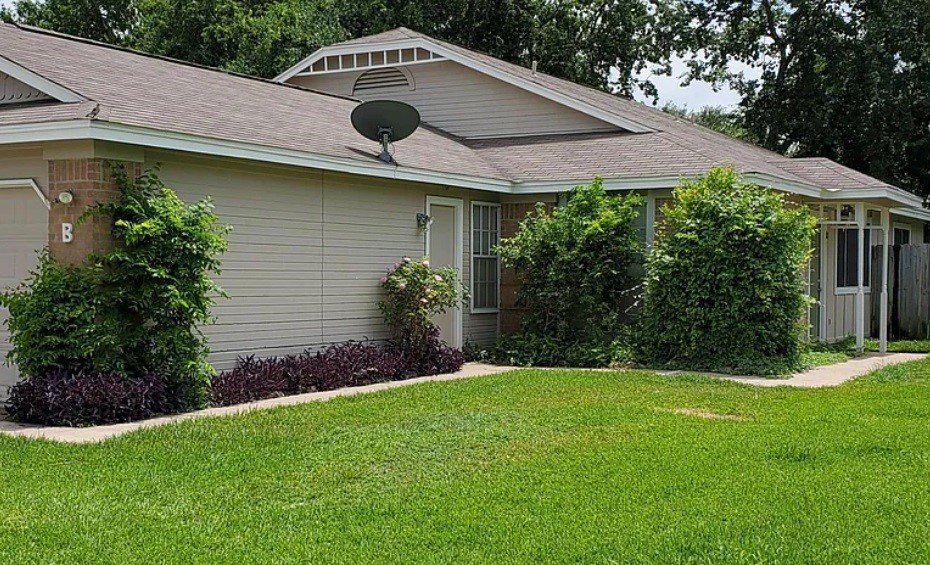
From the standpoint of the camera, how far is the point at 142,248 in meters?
9.69

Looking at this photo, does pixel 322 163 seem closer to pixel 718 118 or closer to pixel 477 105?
pixel 477 105

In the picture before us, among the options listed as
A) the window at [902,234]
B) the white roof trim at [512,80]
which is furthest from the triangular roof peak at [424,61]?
the window at [902,234]

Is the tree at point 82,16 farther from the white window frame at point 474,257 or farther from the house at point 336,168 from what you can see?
the white window frame at point 474,257

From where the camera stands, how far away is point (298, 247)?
1214cm

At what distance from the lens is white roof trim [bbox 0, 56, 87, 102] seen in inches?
392

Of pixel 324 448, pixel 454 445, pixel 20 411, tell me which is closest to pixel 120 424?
pixel 20 411

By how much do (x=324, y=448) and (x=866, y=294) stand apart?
14.6 meters

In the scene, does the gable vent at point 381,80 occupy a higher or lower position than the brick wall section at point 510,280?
higher

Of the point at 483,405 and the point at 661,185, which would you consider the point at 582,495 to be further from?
the point at 661,185

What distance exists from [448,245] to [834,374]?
542 cm

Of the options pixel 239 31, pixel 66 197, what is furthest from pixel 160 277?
pixel 239 31

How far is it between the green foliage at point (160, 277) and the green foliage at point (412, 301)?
3537mm

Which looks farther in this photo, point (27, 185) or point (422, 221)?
point (422, 221)

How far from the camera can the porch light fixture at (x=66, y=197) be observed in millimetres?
9492
